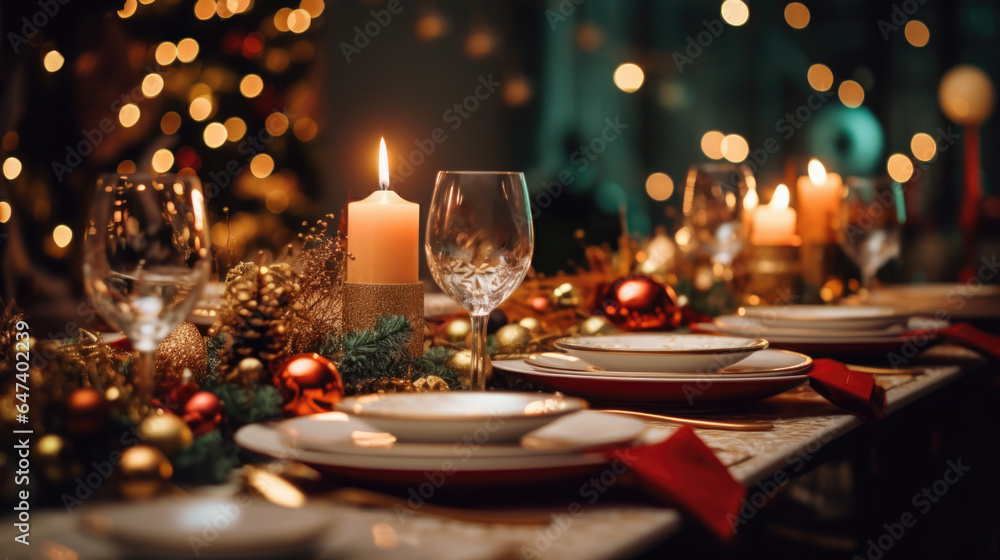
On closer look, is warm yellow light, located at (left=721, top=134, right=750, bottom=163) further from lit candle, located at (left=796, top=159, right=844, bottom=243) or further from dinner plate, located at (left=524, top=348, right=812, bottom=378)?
dinner plate, located at (left=524, top=348, right=812, bottom=378)

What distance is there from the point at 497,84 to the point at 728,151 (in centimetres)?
155

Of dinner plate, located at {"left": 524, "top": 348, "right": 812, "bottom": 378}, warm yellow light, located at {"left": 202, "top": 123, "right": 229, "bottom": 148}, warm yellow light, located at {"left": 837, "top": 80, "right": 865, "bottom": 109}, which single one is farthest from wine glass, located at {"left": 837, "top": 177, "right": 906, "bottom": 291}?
warm yellow light, located at {"left": 837, "top": 80, "right": 865, "bottom": 109}

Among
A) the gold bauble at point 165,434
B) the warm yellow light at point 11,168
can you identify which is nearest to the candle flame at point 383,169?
the gold bauble at point 165,434

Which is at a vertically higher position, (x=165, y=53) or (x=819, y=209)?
(x=165, y=53)

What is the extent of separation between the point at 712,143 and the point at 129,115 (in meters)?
3.56

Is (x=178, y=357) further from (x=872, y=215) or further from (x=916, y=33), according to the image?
(x=916, y=33)

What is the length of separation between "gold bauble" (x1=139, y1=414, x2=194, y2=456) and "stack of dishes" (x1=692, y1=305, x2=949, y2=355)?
30.6 inches

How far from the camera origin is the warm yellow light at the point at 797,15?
5.07 m

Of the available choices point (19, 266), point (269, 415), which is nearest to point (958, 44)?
point (19, 266)

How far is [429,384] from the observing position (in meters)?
0.83

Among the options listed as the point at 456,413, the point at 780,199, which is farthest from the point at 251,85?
the point at 456,413

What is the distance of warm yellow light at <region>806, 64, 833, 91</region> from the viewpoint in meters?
5.02

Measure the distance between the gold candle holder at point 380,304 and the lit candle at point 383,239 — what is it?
11 millimetres

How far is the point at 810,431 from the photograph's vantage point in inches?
30.7
